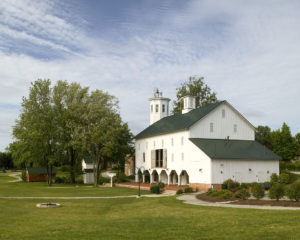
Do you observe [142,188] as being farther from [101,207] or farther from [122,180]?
[101,207]

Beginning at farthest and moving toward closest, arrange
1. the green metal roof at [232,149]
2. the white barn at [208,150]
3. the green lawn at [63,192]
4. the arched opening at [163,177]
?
1. the arched opening at [163,177]
2. the green metal roof at [232,149]
3. the white barn at [208,150]
4. the green lawn at [63,192]

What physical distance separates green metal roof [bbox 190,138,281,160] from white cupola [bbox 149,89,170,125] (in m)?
20.0

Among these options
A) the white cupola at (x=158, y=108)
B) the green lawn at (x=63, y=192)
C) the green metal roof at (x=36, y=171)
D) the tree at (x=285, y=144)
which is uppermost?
the white cupola at (x=158, y=108)

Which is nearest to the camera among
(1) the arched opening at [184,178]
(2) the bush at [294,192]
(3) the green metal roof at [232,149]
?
(2) the bush at [294,192]

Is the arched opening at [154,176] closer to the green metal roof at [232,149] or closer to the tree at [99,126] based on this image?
the tree at [99,126]

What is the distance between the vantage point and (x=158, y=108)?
64562 mm

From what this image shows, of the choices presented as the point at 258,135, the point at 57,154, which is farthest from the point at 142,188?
the point at 258,135

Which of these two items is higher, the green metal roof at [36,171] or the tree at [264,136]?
the tree at [264,136]

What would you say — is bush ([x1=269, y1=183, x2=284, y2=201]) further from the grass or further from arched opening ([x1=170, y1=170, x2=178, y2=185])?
arched opening ([x1=170, y1=170, x2=178, y2=185])

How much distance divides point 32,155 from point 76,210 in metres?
36.4

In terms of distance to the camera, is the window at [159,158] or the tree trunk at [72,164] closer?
the window at [159,158]

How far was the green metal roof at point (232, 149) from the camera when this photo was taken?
41.0 meters

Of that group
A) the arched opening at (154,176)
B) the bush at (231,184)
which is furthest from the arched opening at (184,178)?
the bush at (231,184)

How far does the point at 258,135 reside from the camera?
8919 centimetres
